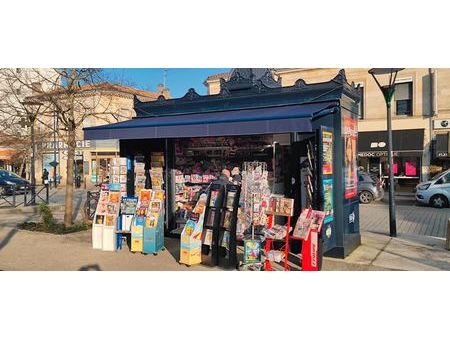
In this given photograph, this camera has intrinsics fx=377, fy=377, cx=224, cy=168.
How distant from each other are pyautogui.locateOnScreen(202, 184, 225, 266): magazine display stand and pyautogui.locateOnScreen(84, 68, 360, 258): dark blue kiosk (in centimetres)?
103

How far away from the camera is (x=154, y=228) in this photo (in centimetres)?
721

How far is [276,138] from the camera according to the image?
779 cm

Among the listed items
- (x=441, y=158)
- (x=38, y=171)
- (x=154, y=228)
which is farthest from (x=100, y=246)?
(x=38, y=171)

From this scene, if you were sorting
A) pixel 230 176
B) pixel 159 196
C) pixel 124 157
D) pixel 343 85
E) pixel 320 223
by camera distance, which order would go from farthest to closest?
pixel 124 157 → pixel 230 176 → pixel 159 196 → pixel 343 85 → pixel 320 223

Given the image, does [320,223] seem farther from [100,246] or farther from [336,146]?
[100,246]

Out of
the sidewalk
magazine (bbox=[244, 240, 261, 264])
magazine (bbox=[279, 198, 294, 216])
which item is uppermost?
magazine (bbox=[279, 198, 294, 216])

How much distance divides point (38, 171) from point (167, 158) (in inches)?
1292

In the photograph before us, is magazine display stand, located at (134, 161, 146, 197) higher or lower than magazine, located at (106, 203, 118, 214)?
higher

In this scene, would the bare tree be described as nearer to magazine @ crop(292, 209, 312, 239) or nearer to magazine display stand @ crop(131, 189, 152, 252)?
magazine display stand @ crop(131, 189, 152, 252)

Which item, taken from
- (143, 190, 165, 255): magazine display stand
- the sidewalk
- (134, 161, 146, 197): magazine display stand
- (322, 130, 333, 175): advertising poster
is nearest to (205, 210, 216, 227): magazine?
the sidewalk

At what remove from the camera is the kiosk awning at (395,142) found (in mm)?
20266

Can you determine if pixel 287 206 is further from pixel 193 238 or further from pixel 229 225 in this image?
pixel 193 238

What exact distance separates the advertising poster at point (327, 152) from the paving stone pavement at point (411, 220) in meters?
3.86

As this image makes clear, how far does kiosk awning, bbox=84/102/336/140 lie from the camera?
19.4ft
